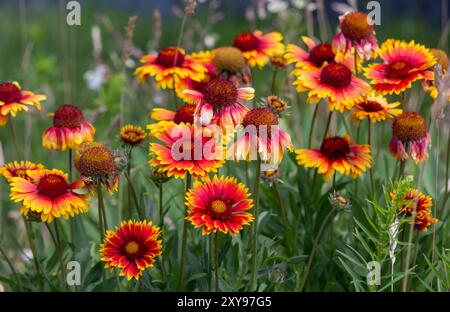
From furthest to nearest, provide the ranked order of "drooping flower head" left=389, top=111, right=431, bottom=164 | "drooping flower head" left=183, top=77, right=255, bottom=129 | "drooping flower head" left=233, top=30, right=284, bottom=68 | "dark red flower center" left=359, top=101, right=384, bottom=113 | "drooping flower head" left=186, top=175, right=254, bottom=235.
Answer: "drooping flower head" left=233, top=30, right=284, bottom=68 < "dark red flower center" left=359, top=101, right=384, bottom=113 < "drooping flower head" left=389, top=111, right=431, bottom=164 < "drooping flower head" left=183, top=77, right=255, bottom=129 < "drooping flower head" left=186, top=175, right=254, bottom=235

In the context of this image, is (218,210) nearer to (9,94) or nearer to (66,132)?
(66,132)

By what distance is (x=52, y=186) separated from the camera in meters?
1.43

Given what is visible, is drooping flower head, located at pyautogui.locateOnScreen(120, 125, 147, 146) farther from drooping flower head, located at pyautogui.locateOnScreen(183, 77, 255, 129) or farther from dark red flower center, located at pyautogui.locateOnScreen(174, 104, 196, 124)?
drooping flower head, located at pyautogui.locateOnScreen(183, 77, 255, 129)

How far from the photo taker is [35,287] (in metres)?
1.75

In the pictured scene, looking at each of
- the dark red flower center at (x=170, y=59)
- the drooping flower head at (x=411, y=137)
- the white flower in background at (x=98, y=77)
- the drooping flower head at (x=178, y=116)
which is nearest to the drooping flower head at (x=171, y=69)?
the dark red flower center at (x=170, y=59)

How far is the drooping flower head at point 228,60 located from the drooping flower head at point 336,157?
0.85ft

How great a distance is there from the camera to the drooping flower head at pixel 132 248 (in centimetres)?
132

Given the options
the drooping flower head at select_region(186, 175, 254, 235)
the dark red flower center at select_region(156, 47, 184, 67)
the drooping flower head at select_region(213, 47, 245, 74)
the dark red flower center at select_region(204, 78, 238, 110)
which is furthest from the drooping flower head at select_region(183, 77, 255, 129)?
the dark red flower center at select_region(156, 47, 184, 67)

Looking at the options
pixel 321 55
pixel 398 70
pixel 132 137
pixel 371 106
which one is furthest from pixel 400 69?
pixel 132 137

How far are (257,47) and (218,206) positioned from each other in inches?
27.4

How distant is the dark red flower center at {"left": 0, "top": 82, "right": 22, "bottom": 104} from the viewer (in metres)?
1.57

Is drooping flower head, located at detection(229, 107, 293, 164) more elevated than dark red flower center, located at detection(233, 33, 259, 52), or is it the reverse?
dark red flower center, located at detection(233, 33, 259, 52)

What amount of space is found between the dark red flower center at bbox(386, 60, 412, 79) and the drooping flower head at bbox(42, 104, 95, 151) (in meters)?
0.69

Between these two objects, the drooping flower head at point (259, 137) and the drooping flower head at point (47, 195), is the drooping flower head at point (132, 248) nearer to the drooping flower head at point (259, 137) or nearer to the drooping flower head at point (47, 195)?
the drooping flower head at point (47, 195)
